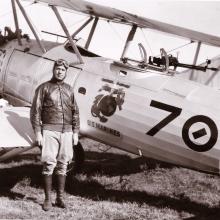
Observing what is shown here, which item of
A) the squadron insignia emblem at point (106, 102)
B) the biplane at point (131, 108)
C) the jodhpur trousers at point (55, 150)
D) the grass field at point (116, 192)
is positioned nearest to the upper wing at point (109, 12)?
the biplane at point (131, 108)

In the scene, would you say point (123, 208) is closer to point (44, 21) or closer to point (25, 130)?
point (25, 130)

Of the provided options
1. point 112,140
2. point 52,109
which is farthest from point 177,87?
point 52,109

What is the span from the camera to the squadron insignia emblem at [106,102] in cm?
589

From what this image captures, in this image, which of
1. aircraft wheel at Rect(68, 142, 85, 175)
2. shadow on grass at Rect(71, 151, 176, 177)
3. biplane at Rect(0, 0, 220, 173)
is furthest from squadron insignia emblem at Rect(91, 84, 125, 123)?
shadow on grass at Rect(71, 151, 176, 177)

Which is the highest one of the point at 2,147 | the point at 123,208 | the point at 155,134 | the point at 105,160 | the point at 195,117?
the point at 195,117

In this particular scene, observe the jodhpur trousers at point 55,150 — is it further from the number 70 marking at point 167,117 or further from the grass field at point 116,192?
the number 70 marking at point 167,117

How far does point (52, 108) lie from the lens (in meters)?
5.32

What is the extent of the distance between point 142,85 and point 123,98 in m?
0.30

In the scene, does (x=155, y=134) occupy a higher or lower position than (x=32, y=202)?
higher

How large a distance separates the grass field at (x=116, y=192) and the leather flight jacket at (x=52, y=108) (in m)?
0.96

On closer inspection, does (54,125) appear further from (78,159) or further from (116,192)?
(78,159)

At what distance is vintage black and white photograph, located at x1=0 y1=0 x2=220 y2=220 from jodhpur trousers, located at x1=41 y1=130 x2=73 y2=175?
1 cm

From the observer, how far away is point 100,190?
636cm

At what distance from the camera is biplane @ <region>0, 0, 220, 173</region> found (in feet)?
17.6
